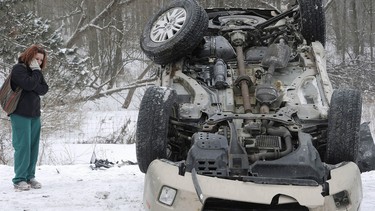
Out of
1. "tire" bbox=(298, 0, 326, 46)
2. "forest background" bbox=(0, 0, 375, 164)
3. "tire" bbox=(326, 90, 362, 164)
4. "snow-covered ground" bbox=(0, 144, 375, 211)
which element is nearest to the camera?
"tire" bbox=(326, 90, 362, 164)

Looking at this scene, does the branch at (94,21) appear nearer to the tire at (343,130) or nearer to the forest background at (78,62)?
the forest background at (78,62)

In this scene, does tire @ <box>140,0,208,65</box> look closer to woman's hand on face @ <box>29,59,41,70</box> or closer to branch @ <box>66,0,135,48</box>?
woman's hand on face @ <box>29,59,41,70</box>

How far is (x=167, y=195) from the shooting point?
3098mm

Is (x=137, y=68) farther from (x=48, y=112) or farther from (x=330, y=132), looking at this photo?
(x=330, y=132)

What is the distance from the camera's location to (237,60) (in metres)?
5.00

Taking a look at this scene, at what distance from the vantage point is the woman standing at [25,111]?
4691mm

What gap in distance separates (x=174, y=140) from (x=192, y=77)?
902 mm

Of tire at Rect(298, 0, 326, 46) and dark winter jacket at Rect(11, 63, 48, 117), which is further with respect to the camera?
tire at Rect(298, 0, 326, 46)

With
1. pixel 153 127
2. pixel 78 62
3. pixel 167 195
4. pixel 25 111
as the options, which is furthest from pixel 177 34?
pixel 78 62

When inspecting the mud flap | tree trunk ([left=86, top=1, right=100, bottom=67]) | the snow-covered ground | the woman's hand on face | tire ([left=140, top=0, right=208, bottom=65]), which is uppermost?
tree trunk ([left=86, top=1, right=100, bottom=67])

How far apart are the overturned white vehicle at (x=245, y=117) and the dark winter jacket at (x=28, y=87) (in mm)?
1139

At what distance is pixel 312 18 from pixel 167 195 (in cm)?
301

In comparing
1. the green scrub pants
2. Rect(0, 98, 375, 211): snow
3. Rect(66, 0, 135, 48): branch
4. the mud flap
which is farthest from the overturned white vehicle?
Rect(66, 0, 135, 48): branch

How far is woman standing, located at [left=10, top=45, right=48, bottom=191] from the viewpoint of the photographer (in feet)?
15.4
